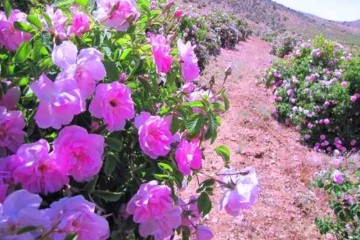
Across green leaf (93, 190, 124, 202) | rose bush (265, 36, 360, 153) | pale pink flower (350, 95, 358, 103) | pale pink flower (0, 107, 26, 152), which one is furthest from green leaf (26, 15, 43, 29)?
pale pink flower (350, 95, 358, 103)

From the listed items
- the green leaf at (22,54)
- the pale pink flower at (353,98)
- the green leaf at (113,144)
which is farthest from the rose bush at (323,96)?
the green leaf at (22,54)

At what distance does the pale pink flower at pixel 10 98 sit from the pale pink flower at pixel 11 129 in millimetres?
41

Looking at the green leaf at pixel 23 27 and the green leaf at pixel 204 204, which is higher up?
the green leaf at pixel 23 27

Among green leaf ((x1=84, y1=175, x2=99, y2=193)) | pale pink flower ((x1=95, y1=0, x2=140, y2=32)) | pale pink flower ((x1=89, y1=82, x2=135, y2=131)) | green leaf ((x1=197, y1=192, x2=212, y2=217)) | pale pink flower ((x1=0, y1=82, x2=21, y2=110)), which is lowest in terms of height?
green leaf ((x1=197, y1=192, x2=212, y2=217))

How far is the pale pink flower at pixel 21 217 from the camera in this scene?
0.78 metres

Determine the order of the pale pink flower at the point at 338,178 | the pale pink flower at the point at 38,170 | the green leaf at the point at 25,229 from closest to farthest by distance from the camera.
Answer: the green leaf at the point at 25,229
the pale pink flower at the point at 38,170
the pale pink flower at the point at 338,178

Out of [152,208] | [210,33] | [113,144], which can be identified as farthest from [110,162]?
[210,33]

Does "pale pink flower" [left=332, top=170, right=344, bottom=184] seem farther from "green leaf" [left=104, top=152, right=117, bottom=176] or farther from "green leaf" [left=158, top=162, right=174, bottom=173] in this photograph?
"green leaf" [left=104, top=152, right=117, bottom=176]

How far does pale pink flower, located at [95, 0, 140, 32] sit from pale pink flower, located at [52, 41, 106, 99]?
8.0 inches

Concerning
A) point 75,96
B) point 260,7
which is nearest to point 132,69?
point 75,96

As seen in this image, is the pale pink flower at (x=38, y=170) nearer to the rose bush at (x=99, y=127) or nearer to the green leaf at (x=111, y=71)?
the rose bush at (x=99, y=127)

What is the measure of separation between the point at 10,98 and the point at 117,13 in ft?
1.21

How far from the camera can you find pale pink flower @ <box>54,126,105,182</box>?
104 cm

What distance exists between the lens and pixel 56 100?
3.37 ft
